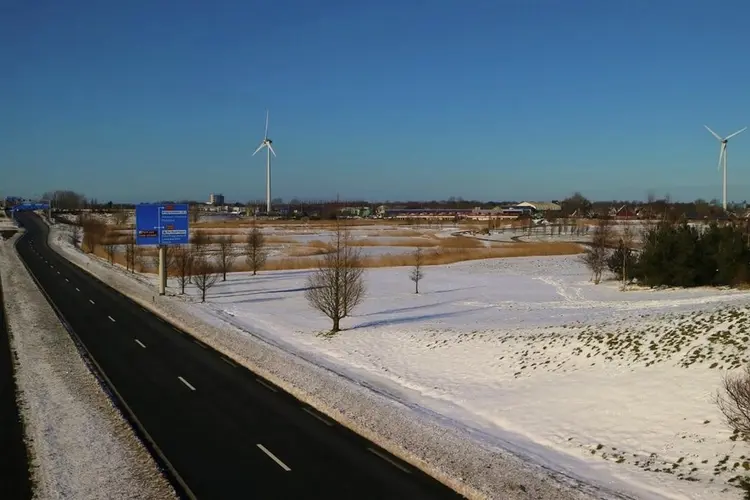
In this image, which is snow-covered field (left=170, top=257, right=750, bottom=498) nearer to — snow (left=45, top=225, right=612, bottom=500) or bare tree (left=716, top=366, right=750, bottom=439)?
bare tree (left=716, top=366, right=750, bottom=439)

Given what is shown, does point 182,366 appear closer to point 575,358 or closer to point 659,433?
point 575,358

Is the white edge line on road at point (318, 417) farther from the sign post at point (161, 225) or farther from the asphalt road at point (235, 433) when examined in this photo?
the sign post at point (161, 225)

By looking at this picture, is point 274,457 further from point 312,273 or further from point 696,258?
point 312,273

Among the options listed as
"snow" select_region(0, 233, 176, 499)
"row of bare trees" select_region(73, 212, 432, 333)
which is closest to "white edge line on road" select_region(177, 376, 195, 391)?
"snow" select_region(0, 233, 176, 499)

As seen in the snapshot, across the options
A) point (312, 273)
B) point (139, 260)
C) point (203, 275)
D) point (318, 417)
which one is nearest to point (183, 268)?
point (203, 275)

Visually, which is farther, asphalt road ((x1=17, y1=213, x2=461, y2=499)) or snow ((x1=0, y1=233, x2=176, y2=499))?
asphalt road ((x1=17, y1=213, x2=461, y2=499))

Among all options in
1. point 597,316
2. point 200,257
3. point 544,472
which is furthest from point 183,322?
point 200,257
